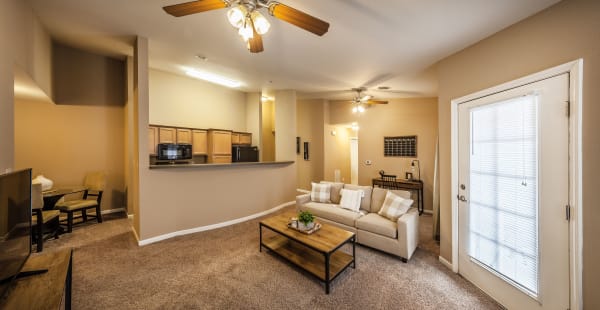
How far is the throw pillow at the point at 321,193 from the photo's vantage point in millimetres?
3875

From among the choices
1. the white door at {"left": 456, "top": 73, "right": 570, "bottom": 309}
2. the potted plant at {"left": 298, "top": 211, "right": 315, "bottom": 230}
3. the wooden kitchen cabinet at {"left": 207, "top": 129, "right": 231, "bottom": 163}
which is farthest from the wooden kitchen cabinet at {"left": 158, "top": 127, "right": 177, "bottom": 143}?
the white door at {"left": 456, "top": 73, "right": 570, "bottom": 309}

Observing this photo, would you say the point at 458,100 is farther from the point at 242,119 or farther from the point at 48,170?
the point at 48,170

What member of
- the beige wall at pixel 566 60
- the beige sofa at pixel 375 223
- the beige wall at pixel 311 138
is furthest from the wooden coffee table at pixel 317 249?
the beige wall at pixel 311 138

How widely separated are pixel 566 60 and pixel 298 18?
6.88 ft

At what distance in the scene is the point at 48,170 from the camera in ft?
12.6

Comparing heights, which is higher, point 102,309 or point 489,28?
point 489,28

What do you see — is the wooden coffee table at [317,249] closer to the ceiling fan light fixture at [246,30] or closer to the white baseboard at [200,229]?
the white baseboard at [200,229]

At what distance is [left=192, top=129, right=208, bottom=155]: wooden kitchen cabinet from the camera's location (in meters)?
4.87

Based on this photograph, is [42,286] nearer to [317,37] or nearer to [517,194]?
[317,37]

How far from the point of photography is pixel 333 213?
10.9 feet

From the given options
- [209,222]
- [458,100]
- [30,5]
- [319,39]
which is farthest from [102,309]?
[458,100]

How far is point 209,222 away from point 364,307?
2.92m

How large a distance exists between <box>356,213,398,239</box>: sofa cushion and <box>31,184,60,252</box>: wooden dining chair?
13.9 ft

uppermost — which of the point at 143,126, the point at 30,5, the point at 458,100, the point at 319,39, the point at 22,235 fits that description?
the point at 30,5
